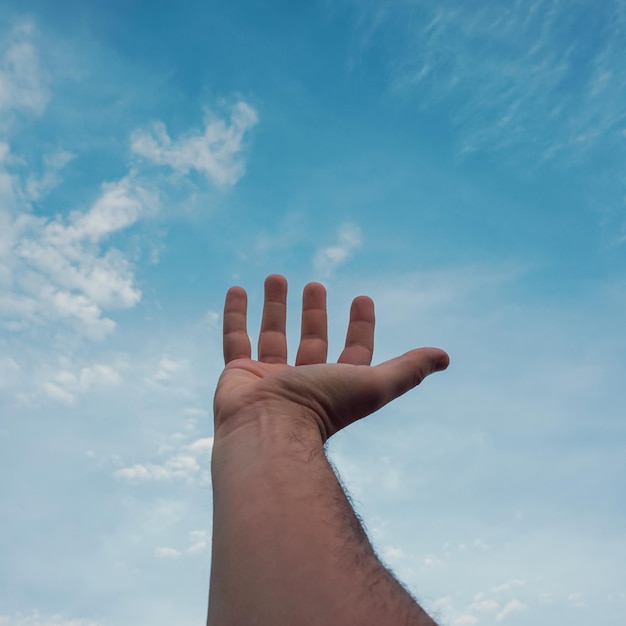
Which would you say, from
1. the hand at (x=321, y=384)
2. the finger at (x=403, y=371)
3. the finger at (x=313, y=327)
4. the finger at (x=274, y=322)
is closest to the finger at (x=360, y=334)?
the hand at (x=321, y=384)

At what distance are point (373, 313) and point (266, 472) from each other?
104 inches

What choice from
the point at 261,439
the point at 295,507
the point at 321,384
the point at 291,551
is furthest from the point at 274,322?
the point at 291,551

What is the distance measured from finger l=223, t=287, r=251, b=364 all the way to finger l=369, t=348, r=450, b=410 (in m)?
1.65

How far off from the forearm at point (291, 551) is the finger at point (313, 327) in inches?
80.5

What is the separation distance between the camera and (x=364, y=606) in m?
2.33

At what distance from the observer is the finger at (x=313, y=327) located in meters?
5.41

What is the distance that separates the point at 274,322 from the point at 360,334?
0.84 metres

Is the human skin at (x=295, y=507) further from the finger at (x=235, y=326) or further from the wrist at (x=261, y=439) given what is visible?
the finger at (x=235, y=326)

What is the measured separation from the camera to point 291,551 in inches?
102

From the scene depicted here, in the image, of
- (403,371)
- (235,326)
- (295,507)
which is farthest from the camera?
(235,326)

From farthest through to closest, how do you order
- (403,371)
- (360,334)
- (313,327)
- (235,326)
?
(235,326)
(313,327)
(360,334)
(403,371)

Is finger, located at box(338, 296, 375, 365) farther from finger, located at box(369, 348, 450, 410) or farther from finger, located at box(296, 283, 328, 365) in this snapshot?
finger, located at box(369, 348, 450, 410)

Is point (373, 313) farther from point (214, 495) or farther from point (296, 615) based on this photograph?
point (296, 615)

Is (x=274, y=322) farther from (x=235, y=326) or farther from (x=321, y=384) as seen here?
(x=321, y=384)
